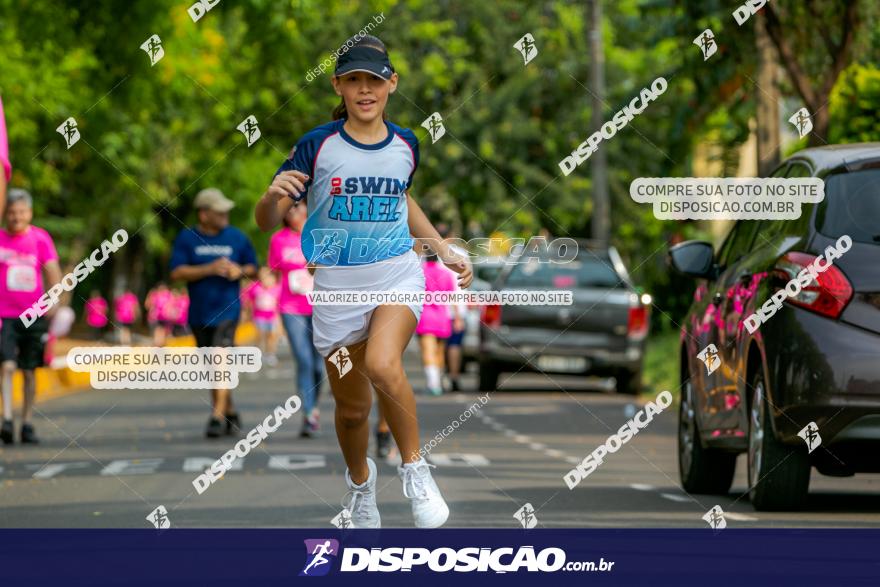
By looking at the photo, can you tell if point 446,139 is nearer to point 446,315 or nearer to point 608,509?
point 446,315

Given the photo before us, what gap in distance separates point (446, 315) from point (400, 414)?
1297 cm

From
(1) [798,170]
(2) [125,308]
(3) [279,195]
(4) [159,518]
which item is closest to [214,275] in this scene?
(4) [159,518]

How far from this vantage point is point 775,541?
762 centimetres

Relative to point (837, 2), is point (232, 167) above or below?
above

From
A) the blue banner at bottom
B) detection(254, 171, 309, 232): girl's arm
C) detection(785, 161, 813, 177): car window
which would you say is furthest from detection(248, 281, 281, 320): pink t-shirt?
detection(254, 171, 309, 232): girl's arm

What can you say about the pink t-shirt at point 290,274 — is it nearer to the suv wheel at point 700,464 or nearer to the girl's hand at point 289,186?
the suv wheel at point 700,464

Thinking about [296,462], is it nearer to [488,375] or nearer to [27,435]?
[27,435]

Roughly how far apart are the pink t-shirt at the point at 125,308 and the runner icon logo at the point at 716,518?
45.3m

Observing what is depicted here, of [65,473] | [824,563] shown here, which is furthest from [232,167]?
[824,563]

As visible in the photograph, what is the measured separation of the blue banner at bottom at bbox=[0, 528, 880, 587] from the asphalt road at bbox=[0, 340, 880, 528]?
3.92 feet

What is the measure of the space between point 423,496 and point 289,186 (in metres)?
1.15

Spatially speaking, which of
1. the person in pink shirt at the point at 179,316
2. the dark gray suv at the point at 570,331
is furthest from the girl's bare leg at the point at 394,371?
the person in pink shirt at the point at 179,316

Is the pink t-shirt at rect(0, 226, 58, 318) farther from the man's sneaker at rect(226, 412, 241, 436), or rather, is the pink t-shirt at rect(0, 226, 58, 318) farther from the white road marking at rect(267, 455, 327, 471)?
the white road marking at rect(267, 455, 327, 471)

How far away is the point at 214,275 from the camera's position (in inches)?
623
